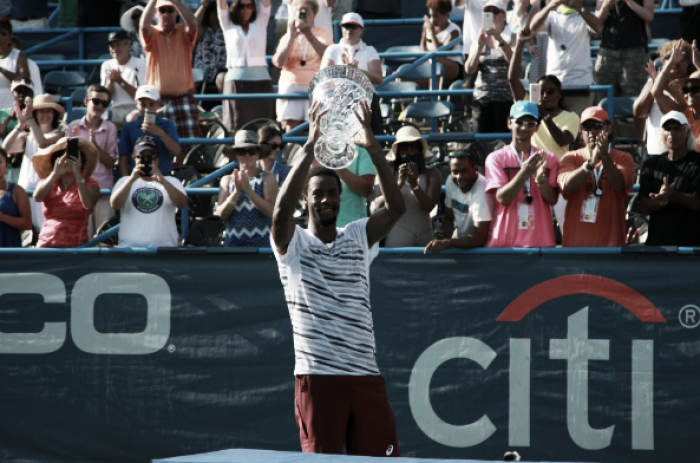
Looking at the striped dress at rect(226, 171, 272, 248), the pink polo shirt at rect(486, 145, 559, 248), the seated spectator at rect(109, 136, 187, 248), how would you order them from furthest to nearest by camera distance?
the seated spectator at rect(109, 136, 187, 248)
the striped dress at rect(226, 171, 272, 248)
the pink polo shirt at rect(486, 145, 559, 248)

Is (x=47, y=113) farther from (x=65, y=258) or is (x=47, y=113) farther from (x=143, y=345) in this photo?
(x=143, y=345)

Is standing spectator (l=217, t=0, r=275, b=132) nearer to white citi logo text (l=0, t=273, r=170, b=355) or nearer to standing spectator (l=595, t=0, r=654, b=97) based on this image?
standing spectator (l=595, t=0, r=654, b=97)

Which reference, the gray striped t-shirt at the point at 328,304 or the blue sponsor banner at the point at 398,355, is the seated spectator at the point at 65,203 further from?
the gray striped t-shirt at the point at 328,304

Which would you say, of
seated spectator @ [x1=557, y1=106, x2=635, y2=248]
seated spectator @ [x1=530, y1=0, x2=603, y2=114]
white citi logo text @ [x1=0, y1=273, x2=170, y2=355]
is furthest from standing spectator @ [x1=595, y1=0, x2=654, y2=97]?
white citi logo text @ [x1=0, y1=273, x2=170, y2=355]

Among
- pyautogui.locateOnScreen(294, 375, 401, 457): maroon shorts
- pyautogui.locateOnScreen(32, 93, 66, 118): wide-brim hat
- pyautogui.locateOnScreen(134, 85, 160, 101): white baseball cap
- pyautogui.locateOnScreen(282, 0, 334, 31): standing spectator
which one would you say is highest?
pyautogui.locateOnScreen(282, 0, 334, 31): standing spectator

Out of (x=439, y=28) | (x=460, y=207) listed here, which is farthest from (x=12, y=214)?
(x=439, y=28)

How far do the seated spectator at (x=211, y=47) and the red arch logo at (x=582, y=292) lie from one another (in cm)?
697

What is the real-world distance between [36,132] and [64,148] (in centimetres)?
139

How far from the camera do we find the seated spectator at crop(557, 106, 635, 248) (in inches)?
264

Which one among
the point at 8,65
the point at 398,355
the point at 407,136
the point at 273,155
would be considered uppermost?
the point at 8,65

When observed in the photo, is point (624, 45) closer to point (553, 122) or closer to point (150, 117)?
point (553, 122)

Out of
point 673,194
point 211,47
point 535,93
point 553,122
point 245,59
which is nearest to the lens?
point 673,194

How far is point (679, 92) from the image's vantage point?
27.9 feet

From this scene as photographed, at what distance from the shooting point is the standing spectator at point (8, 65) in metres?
11.0
